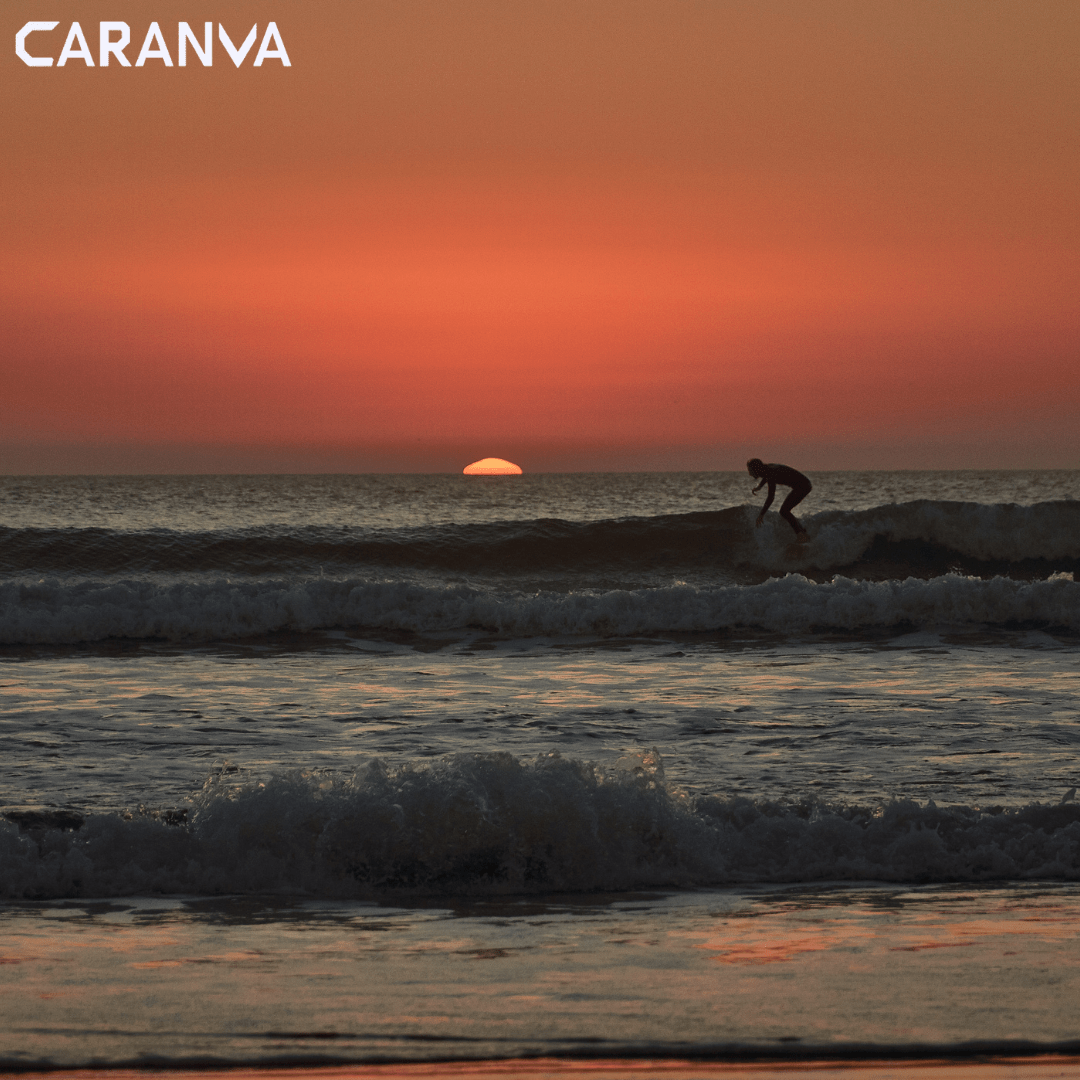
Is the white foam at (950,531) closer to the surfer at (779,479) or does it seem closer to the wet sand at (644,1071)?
the surfer at (779,479)

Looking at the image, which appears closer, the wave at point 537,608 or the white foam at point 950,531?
the wave at point 537,608

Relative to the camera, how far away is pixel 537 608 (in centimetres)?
1593

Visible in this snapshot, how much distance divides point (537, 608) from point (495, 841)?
1032 cm

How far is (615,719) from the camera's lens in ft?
30.2

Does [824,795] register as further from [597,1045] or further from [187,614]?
[187,614]

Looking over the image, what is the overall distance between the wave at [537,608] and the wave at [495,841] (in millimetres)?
9468

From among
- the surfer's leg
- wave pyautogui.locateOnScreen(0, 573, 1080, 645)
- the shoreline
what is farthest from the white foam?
the shoreline

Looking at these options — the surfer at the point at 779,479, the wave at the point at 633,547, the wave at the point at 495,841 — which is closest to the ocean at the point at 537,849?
the wave at the point at 495,841

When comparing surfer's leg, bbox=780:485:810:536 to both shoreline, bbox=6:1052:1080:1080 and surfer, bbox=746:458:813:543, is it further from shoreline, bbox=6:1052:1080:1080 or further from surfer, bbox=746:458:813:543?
shoreline, bbox=6:1052:1080:1080

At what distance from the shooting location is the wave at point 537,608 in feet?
50.6

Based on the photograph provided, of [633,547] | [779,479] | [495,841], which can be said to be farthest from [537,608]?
[495,841]

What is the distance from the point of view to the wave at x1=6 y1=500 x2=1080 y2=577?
24.0 m

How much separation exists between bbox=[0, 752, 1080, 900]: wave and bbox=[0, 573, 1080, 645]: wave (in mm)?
9468

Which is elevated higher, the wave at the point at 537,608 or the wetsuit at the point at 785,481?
the wetsuit at the point at 785,481
